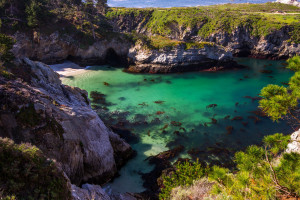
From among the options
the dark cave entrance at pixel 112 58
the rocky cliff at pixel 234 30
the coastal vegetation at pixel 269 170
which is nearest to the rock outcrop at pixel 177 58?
the dark cave entrance at pixel 112 58

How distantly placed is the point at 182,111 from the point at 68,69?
26425 millimetres

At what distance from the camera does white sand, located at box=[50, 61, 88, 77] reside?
1458 inches

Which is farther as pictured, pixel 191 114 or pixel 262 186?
pixel 191 114

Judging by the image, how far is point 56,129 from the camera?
1017 centimetres

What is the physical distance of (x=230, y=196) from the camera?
5.64 m

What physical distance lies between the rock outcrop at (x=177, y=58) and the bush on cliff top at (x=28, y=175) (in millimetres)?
35396

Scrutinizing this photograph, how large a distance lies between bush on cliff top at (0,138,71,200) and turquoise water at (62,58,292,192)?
26.6 feet

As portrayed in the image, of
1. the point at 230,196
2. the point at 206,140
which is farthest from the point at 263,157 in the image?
the point at 206,140

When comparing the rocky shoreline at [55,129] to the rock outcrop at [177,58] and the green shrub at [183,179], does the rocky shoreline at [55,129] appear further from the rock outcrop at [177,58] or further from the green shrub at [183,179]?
the rock outcrop at [177,58]

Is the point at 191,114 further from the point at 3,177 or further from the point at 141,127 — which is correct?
the point at 3,177

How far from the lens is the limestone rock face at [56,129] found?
9102 mm

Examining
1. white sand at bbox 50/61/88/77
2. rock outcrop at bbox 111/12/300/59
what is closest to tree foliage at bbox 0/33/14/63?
white sand at bbox 50/61/88/77

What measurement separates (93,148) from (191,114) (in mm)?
15133

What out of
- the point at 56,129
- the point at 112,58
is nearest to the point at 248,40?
the point at 112,58
